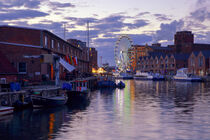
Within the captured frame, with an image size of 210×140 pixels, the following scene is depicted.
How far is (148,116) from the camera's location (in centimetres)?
3359

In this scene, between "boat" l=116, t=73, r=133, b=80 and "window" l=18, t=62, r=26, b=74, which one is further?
"boat" l=116, t=73, r=133, b=80

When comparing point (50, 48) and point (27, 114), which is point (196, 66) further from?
point (27, 114)

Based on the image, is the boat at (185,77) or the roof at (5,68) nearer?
the roof at (5,68)

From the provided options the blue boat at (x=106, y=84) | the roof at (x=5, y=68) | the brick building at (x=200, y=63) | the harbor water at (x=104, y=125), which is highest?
the brick building at (x=200, y=63)

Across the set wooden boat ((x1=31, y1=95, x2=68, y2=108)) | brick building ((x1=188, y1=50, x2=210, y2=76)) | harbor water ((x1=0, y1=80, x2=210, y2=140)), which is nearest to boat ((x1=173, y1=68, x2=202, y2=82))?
brick building ((x1=188, y1=50, x2=210, y2=76))

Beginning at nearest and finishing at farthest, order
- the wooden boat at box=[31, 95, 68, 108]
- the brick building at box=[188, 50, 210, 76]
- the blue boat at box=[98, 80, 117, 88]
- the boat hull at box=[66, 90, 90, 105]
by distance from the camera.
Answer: the wooden boat at box=[31, 95, 68, 108], the boat hull at box=[66, 90, 90, 105], the blue boat at box=[98, 80, 117, 88], the brick building at box=[188, 50, 210, 76]

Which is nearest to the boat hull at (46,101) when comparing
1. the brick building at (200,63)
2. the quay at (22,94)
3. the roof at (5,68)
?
the quay at (22,94)

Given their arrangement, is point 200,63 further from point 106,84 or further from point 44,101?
point 44,101

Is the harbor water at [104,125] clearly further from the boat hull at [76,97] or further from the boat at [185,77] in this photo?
the boat at [185,77]

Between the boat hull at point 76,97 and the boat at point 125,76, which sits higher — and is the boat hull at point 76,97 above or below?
below

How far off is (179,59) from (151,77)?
95.4ft

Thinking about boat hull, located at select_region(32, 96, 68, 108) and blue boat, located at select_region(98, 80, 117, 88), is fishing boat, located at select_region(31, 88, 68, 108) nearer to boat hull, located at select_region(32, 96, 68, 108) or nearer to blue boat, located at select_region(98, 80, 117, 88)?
boat hull, located at select_region(32, 96, 68, 108)

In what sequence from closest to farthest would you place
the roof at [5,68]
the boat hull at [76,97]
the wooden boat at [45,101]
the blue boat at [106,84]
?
the wooden boat at [45,101]
the roof at [5,68]
the boat hull at [76,97]
the blue boat at [106,84]

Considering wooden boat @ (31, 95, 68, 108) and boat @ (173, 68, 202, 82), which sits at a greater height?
boat @ (173, 68, 202, 82)
